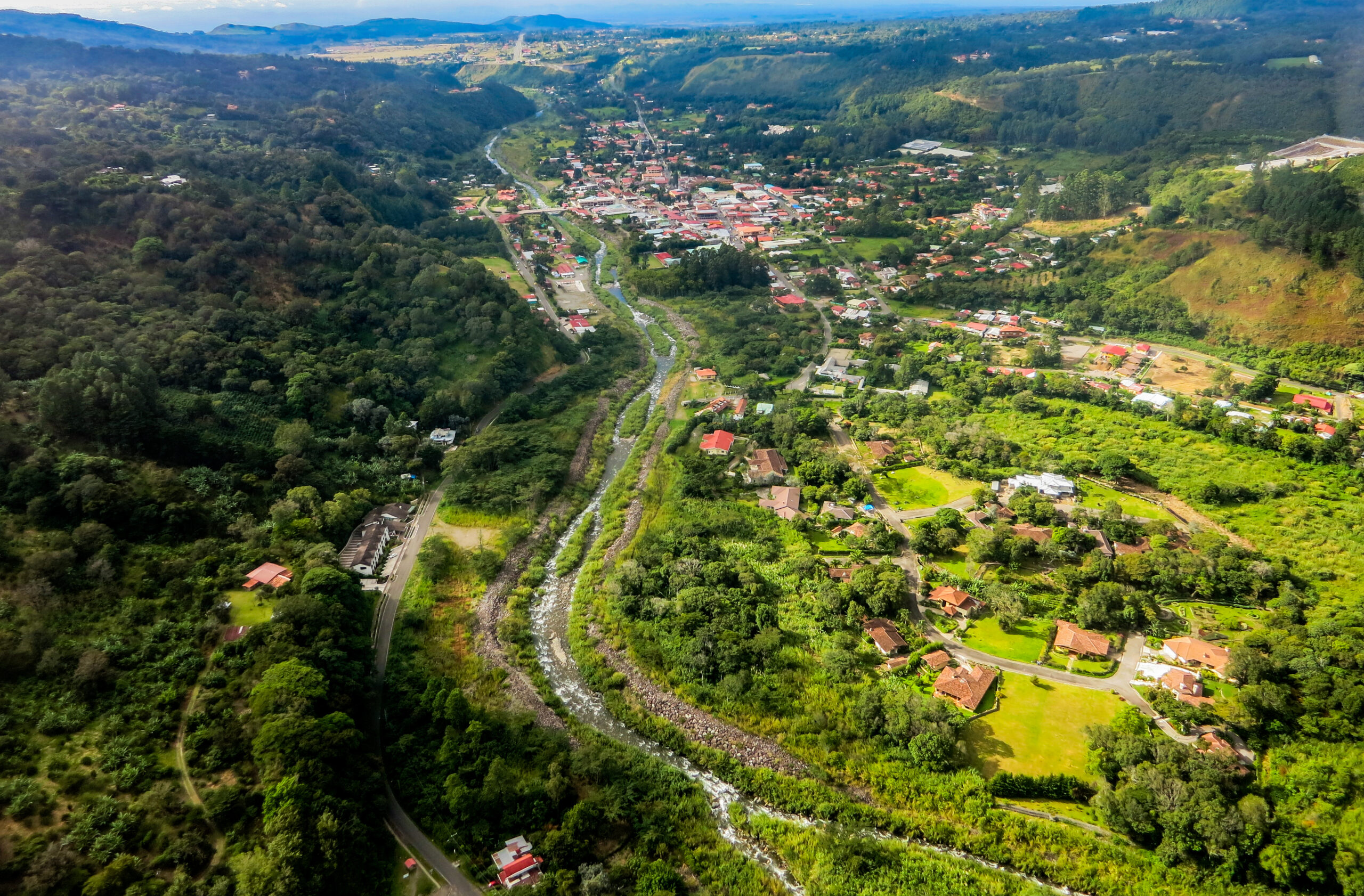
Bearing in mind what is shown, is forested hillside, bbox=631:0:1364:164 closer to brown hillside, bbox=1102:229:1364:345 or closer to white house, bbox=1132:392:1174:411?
brown hillside, bbox=1102:229:1364:345

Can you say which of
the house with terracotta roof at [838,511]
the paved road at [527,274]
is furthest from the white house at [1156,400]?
the paved road at [527,274]

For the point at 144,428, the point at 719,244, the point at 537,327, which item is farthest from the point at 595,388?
the point at 719,244

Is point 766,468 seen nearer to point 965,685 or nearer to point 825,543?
point 825,543

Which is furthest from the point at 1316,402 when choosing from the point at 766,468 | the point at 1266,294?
the point at 766,468

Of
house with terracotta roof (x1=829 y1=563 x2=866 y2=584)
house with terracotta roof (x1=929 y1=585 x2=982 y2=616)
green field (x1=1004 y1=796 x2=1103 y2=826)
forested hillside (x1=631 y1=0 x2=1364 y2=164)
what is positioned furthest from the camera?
forested hillside (x1=631 y1=0 x2=1364 y2=164)

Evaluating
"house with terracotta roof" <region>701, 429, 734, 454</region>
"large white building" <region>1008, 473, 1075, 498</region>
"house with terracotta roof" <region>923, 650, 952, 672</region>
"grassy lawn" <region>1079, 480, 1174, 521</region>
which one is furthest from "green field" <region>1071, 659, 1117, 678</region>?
"house with terracotta roof" <region>701, 429, 734, 454</region>

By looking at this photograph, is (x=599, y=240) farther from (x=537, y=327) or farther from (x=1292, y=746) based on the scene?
(x=1292, y=746)

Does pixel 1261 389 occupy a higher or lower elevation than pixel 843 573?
higher
